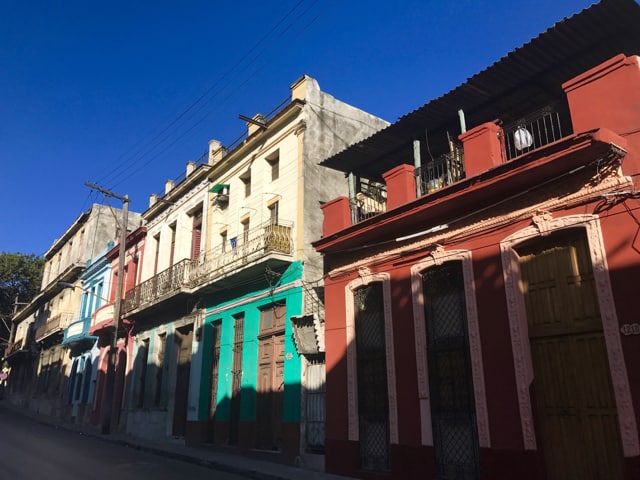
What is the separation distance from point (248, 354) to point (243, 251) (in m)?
3.01

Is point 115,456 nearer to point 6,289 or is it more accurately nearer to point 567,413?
point 567,413

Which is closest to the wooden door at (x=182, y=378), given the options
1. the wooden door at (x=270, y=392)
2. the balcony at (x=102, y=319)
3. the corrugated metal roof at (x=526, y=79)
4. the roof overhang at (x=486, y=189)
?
the wooden door at (x=270, y=392)

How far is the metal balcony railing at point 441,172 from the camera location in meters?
10.2

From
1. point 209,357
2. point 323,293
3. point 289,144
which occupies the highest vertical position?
point 289,144

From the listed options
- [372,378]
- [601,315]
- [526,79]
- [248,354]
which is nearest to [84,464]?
[248,354]

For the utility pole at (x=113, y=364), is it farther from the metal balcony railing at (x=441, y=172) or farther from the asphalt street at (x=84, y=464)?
the metal balcony railing at (x=441, y=172)

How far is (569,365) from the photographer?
747 cm

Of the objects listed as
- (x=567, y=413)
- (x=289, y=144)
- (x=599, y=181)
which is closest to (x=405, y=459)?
(x=567, y=413)

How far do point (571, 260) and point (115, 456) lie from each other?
39.3 feet

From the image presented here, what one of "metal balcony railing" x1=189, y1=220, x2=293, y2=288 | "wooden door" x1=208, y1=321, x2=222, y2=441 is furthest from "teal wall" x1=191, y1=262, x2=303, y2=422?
"metal balcony railing" x1=189, y1=220, x2=293, y2=288

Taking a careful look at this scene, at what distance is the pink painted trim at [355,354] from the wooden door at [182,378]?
8.78 m

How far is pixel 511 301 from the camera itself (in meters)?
8.12

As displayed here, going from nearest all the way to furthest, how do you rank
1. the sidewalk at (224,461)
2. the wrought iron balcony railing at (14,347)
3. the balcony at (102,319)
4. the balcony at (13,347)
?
1. the sidewalk at (224,461)
2. the balcony at (102,319)
3. the balcony at (13,347)
4. the wrought iron balcony railing at (14,347)

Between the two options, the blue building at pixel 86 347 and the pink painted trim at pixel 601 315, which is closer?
the pink painted trim at pixel 601 315
